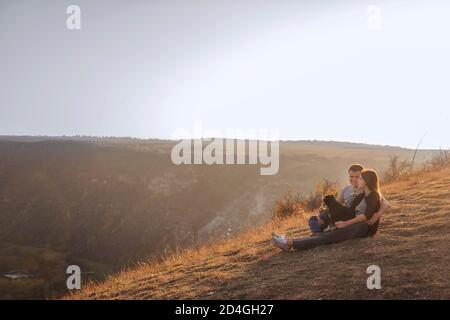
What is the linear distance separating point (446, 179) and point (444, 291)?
9.01 m

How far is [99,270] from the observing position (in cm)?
4372

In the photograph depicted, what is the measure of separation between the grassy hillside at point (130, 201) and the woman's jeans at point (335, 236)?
111 feet

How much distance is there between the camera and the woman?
8.34m

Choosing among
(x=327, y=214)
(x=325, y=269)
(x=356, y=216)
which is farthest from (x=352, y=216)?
(x=325, y=269)

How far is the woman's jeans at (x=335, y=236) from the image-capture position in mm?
8531

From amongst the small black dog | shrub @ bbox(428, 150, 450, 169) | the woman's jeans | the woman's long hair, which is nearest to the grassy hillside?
shrub @ bbox(428, 150, 450, 169)

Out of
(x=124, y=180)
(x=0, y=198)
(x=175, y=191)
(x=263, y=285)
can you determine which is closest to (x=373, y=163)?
(x=175, y=191)

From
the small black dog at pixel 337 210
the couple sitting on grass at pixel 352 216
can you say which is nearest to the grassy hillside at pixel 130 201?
the couple sitting on grass at pixel 352 216

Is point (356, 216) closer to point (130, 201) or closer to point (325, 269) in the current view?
point (325, 269)

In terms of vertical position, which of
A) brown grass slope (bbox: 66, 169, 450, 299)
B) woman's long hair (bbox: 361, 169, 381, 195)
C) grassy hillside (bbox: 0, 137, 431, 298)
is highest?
woman's long hair (bbox: 361, 169, 381, 195)

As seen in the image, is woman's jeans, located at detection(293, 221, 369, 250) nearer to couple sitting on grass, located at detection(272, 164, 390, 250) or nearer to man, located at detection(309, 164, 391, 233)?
couple sitting on grass, located at detection(272, 164, 390, 250)

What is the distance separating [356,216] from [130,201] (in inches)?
2198
